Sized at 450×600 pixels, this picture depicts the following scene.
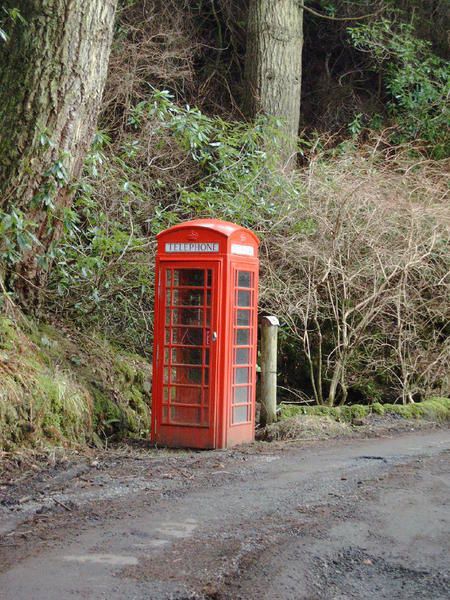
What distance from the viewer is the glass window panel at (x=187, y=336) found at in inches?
325

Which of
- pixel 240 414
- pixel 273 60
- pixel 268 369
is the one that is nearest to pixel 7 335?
pixel 240 414

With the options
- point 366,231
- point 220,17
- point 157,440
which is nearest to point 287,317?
point 366,231

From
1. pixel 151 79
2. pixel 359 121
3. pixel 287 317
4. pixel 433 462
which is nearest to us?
pixel 433 462

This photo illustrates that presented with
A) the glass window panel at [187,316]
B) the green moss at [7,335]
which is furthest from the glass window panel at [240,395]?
the green moss at [7,335]

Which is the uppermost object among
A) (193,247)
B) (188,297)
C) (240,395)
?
(193,247)

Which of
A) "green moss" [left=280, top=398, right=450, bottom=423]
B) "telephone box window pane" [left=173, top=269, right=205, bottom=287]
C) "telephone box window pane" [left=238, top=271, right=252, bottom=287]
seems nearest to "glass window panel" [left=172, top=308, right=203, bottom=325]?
"telephone box window pane" [left=173, top=269, right=205, bottom=287]

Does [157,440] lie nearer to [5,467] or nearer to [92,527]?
[5,467]

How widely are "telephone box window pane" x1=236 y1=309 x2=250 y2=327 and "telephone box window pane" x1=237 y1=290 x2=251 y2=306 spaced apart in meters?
0.07

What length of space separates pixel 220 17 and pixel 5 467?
35.8ft

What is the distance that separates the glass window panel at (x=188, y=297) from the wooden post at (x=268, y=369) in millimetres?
1327

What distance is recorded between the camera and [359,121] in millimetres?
15180

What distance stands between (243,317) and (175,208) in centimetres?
333

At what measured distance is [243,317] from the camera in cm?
851

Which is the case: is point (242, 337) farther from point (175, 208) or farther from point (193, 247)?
point (175, 208)
